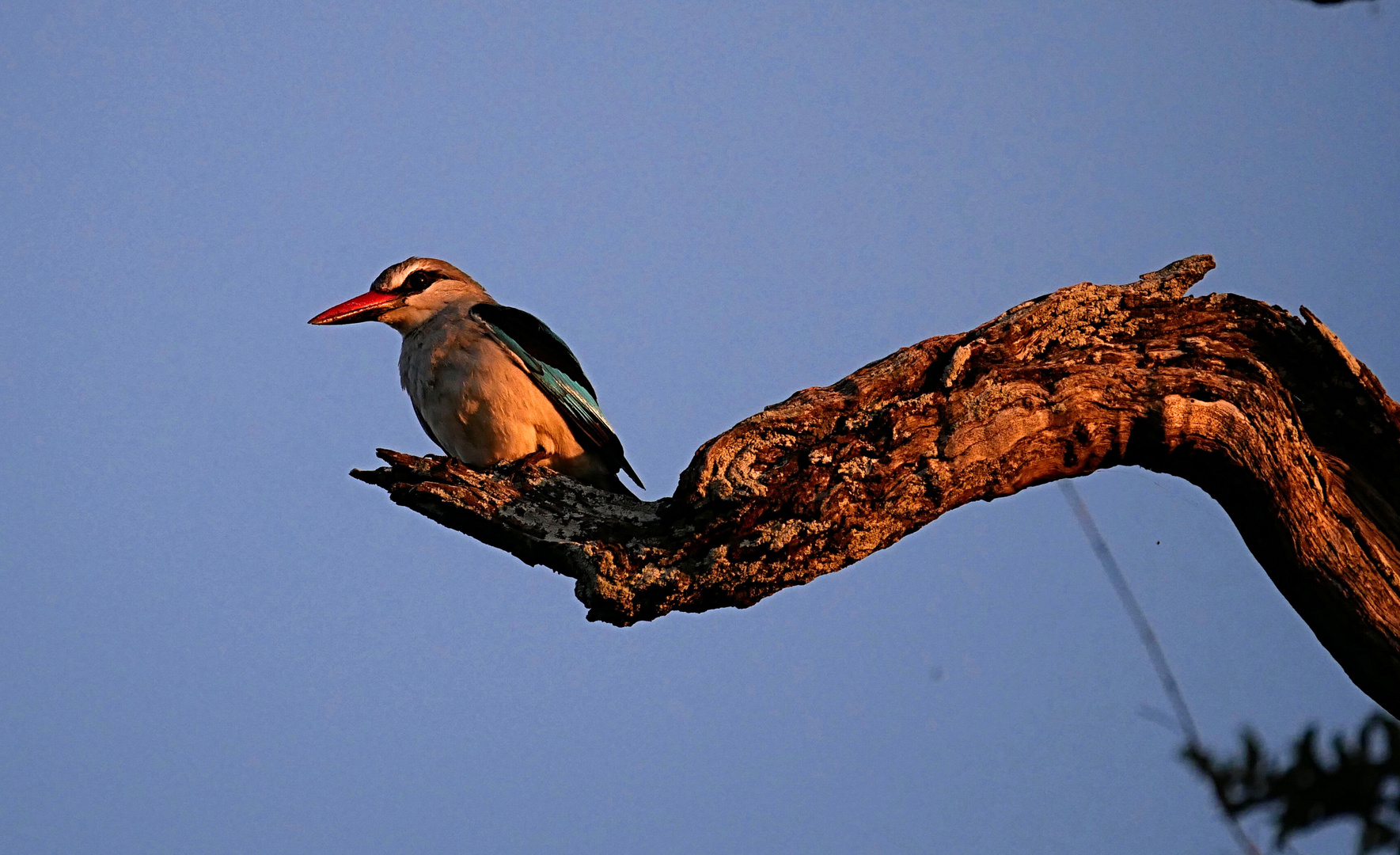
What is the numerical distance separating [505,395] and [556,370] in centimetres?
39

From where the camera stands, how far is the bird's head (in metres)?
6.16

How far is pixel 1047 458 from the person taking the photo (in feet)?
11.6

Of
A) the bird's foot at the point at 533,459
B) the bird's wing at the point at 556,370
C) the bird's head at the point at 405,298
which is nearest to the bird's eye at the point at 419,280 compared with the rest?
the bird's head at the point at 405,298

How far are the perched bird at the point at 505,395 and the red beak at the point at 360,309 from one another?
81 millimetres

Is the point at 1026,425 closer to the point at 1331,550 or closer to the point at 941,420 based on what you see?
the point at 941,420

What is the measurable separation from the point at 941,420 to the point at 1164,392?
64 cm

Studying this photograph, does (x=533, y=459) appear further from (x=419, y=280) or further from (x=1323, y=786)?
(x=1323, y=786)

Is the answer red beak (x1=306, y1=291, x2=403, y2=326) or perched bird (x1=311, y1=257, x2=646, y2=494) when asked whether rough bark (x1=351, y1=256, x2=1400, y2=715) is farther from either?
red beak (x1=306, y1=291, x2=403, y2=326)

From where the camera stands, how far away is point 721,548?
3.41 m

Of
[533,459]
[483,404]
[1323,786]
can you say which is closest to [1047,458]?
[1323,786]

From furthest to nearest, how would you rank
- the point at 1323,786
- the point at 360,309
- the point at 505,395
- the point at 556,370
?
1. the point at 360,309
2. the point at 556,370
3. the point at 505,395
4. the point at 1323,786

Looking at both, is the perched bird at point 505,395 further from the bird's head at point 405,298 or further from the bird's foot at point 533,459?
the bird's head at point 405,298

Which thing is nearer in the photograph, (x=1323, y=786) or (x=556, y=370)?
(x=1323, y=786)

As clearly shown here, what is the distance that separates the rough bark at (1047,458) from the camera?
3412 mm
